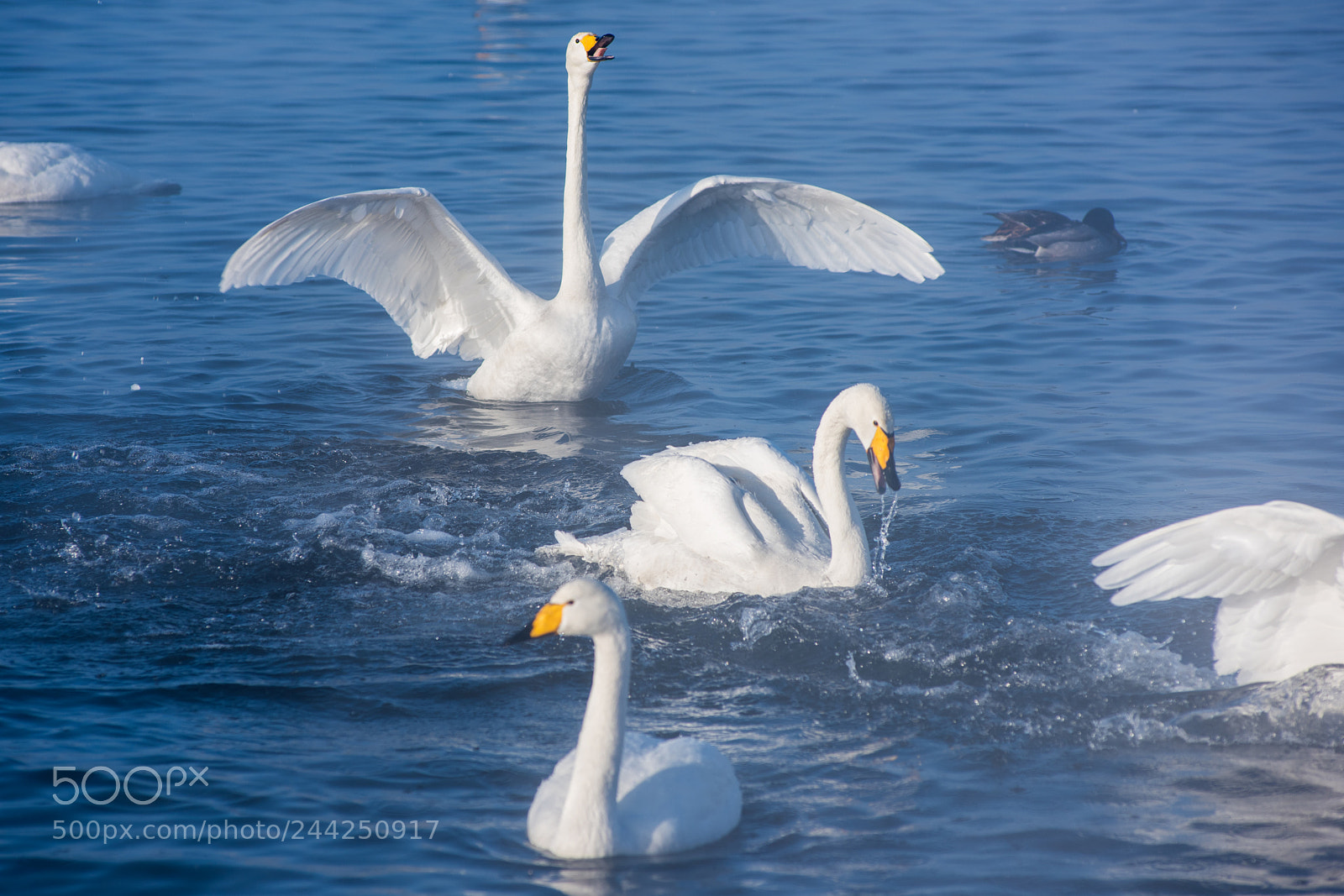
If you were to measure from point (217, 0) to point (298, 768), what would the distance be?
2669 centimetres

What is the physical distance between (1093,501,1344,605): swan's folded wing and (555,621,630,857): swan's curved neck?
6.09 feet

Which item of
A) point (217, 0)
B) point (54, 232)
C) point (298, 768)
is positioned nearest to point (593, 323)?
point (298, 768)

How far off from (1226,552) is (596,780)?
2453 mm

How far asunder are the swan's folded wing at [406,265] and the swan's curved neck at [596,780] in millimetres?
4988

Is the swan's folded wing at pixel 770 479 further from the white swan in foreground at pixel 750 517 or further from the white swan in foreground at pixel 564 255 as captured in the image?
the white swan in foreground at pixel 564 255

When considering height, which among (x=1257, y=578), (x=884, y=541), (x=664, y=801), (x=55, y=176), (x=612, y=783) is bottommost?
(x=664, y=801)

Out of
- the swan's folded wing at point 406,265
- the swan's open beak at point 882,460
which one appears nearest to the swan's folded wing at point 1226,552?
the swan's open beak at point 882,460

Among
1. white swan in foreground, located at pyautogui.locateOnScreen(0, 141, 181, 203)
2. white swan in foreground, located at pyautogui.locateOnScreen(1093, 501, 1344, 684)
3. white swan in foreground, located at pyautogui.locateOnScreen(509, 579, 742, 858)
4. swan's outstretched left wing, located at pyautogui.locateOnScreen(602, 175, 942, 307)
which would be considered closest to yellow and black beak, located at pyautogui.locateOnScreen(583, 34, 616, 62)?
swan's outstretched left wing, located at pyautogui.locateOnScreen(602, 175, 942, 307)

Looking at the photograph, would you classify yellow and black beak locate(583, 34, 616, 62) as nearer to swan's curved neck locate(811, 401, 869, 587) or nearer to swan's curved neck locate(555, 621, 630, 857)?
swan's curved neck locate(811, 401, 869, 587)

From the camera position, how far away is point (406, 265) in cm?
957

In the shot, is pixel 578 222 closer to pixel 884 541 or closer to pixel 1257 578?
pixel 884 541

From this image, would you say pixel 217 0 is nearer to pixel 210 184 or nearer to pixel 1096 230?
pixel 210 184

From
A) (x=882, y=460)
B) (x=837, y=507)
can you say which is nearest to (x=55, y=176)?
(x=837, y=507)

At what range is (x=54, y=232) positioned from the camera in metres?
13.9
